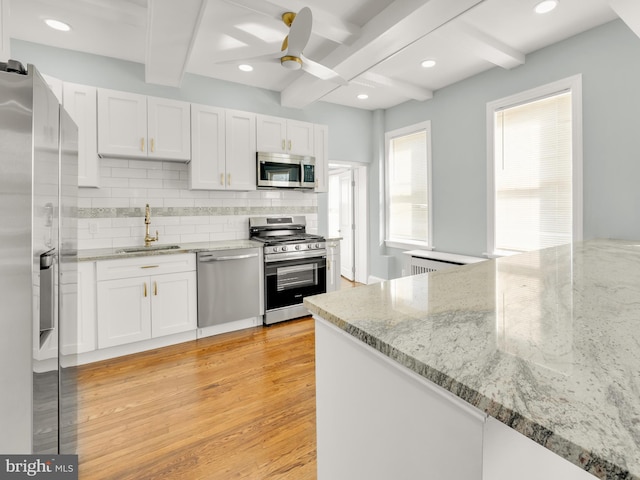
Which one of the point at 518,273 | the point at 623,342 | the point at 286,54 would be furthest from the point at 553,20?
the point at 623,342

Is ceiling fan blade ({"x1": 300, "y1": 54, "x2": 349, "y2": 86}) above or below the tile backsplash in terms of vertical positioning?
above

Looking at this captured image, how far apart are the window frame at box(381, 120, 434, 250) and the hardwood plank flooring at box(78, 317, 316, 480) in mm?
2405

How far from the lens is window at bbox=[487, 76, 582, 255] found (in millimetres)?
3018

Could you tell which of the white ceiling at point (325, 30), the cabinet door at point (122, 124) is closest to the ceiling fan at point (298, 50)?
the white ceiling at point (325, 30)

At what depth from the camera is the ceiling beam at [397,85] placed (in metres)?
3.80

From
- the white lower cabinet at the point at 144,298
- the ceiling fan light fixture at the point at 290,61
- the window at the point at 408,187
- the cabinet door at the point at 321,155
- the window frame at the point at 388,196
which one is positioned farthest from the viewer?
the window at the point at 408,187

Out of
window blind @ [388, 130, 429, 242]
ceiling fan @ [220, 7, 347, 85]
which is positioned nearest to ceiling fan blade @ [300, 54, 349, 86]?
ceiling fan @ [220, 7, 347, 85]

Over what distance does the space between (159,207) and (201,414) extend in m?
2.30

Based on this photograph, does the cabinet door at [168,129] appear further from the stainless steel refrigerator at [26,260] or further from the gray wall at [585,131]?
the gray wall at [585,131]

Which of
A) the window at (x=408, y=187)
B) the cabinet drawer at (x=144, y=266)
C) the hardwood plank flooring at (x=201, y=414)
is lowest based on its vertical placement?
the hardwood plank flooring at (x=201, y=414)

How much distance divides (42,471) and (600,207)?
13.0 feet

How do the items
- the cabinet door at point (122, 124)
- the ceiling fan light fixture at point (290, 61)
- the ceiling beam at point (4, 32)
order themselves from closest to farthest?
the ceiling beam at point (4, 32), the ceiling fan light fixture at point (290, 61), the cabinet door at point (122, 124)

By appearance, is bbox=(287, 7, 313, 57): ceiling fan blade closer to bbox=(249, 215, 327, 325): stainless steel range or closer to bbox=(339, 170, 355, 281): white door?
bbox=(249, 215, 327, 325): stainless steel range

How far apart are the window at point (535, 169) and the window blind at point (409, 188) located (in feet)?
3.33
